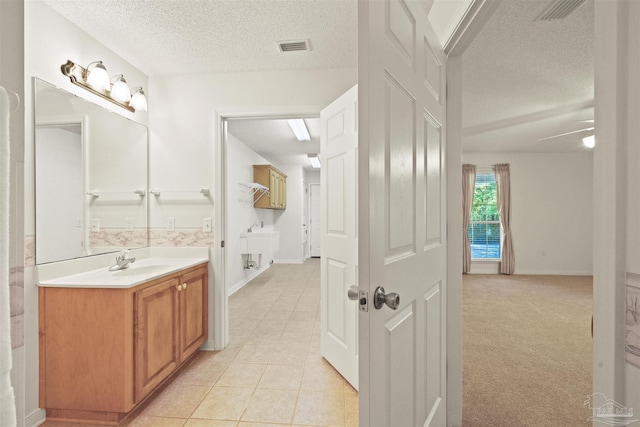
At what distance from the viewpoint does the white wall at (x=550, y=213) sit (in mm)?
5895

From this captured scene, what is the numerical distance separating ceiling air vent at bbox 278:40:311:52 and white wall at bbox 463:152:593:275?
543 cm

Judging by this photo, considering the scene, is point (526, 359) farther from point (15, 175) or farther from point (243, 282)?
point (243, 282)

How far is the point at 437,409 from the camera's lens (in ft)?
4.41

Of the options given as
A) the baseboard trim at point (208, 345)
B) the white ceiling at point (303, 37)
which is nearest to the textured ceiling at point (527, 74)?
the white ceiling at point (303, 37)

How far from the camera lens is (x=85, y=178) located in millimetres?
2061

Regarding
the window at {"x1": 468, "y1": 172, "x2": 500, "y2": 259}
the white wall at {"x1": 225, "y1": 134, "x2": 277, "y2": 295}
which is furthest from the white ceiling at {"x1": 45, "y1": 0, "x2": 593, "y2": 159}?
the window at {"x1": 468, "y1": 172, "x2": 500, "y2": 259}

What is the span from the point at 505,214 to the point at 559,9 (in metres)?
4.86

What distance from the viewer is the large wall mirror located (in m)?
1.77

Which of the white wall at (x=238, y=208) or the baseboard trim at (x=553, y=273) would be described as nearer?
the white wall at (x=238, y=208)

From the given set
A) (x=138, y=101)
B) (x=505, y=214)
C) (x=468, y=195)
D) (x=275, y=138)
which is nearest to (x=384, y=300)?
(x=138, y=101)

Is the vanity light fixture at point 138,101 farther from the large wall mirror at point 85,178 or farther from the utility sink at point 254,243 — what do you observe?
the utility sink at point 254,243

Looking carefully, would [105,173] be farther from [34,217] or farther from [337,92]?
[337,92]

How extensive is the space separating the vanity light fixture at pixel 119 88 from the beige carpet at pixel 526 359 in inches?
125

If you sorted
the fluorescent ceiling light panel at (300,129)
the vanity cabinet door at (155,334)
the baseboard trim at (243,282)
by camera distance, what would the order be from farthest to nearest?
1. the baseboard trim at (243,282)
2. the fluorescent ceiling light panel at (300,129)
3. the vanity cabinet door at (155,334)
